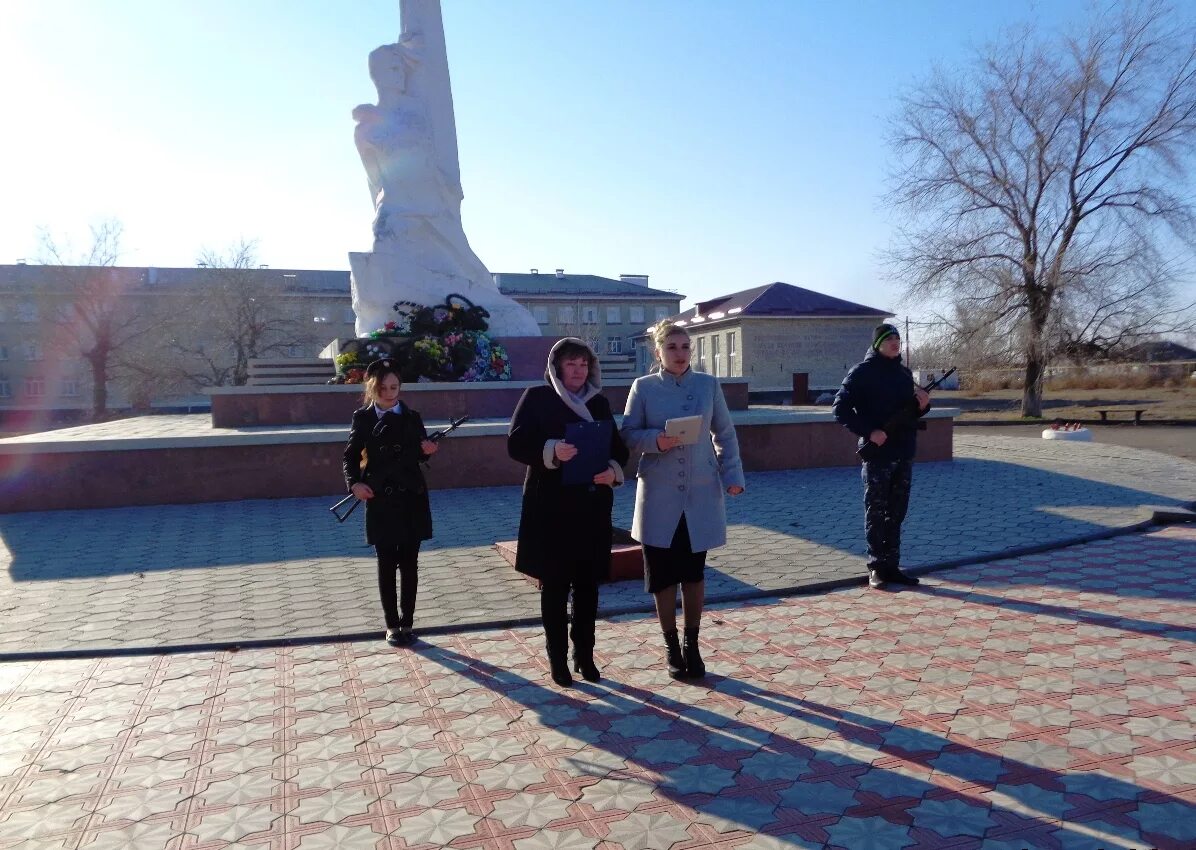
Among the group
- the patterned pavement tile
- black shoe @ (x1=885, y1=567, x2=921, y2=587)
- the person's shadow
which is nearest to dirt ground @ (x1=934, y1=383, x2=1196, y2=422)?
black shoe @ (x1=885, y1=567, x2=921, y2=587)

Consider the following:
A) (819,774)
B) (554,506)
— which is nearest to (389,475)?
(554,506)

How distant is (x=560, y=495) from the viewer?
3.90 m

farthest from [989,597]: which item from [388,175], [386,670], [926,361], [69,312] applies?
[69,312]

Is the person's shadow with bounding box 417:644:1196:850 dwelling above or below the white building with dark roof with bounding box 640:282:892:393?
below

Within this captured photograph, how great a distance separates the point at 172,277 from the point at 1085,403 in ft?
172

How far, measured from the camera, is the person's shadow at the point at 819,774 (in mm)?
2674

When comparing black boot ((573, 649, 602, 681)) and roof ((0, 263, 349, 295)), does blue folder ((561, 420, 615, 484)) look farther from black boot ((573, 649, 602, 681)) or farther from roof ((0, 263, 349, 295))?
roof ((0, 263, 349, 295))

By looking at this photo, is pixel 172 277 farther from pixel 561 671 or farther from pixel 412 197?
pixel 561 671

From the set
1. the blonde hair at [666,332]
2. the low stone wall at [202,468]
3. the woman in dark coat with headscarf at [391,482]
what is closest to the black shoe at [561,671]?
the woman in dark coat with headscarf at [391,482]

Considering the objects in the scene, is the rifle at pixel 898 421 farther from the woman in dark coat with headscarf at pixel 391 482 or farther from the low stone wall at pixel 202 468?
the low stone wall at pixel 202 468

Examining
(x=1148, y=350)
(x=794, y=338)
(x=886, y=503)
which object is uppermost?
(x=794, y=338)

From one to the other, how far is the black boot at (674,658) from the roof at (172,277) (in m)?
40.1

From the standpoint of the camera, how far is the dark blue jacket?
5.52m

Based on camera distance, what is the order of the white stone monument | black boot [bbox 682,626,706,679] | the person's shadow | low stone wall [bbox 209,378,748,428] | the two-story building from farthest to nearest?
the two-story building → the white stone monument → low stone wall [bbox 209,378,748,428] → black boot [bbox 682,626,706,679] → the person's shadow
